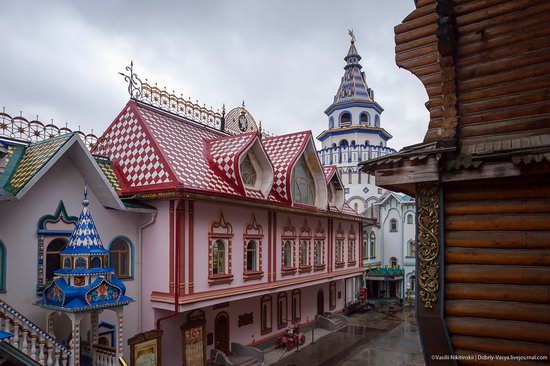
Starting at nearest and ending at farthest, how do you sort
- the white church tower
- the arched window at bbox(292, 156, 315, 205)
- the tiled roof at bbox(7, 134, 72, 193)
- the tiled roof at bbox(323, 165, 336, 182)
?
the tiled roof at bbox(7, 134, 72, 193), the arched window at bbox(292, 156, 315, 205), the tiled roof at bbox(323, 165, 336, 182), the white church tower

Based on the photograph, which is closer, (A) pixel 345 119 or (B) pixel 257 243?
(B) pixel 257 243

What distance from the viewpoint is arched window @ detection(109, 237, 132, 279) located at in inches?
535

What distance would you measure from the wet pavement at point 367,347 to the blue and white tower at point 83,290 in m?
8.01

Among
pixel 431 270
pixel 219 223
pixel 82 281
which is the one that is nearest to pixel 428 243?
pixel 431 270

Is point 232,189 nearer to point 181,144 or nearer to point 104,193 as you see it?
point 181,144

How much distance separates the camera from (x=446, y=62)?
6883mm

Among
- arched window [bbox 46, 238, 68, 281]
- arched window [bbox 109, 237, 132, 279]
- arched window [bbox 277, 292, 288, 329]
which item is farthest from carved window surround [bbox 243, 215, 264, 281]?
arched window [bbox 46, 238, 68, 281]

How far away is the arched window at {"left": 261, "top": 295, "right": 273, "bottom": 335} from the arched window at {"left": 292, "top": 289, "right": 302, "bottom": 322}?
226 cm

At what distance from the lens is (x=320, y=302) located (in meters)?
24.5

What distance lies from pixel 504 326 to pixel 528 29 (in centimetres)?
439

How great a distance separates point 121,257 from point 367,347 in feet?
39.5

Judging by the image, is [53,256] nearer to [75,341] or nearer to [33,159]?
[33,159]

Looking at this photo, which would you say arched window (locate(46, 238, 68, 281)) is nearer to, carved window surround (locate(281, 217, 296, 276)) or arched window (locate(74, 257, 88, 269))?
arched window (locate(74, 257, 88, 269))

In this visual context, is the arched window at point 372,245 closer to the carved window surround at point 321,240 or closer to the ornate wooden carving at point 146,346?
the carved window surround at point 321,240
